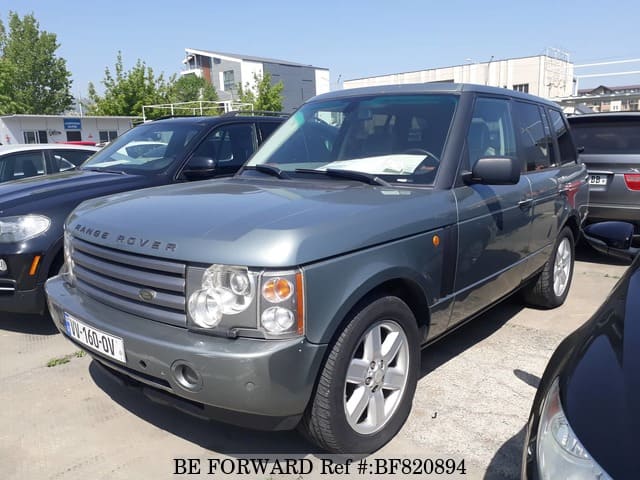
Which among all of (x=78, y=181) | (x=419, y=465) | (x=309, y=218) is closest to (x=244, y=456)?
(x=419, y=465)

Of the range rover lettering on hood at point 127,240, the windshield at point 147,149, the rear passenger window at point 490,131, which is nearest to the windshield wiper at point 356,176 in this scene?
the rear passenger window at point 490,131

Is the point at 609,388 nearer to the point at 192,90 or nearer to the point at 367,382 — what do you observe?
the point at 367,382

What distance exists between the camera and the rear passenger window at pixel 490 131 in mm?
3451

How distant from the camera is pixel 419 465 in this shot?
8.73ft

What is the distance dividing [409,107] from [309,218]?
154cm

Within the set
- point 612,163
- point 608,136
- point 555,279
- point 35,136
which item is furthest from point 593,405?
point 35,136

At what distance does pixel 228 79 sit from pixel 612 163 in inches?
2315

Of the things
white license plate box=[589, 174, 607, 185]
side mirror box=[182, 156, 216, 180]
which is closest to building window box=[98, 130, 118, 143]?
side mirror box=[182, 156, 216, 180]

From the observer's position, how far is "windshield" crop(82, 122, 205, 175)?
17.1ft

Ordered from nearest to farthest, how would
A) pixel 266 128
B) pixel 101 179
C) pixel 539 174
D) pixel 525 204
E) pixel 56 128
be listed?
pixel 525 204 → pixel 539 174 → pixel 101 179 → pixel 266 128 → pixel 56 128

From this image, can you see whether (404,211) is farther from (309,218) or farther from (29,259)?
(29,259)

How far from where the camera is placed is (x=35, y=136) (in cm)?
3278

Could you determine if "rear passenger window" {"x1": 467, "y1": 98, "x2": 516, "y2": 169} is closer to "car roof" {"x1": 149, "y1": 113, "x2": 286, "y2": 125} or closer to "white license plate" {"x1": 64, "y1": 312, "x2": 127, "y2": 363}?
"white license plate" {"x1": 64, "y1": 312, "x2": 127, "y2": 363}

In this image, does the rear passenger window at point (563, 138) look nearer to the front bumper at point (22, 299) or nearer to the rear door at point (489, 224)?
the rear door at point (489, 224)
